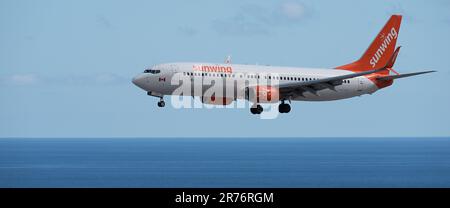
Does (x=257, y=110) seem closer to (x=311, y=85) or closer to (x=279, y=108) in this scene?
(x=279, y=108)

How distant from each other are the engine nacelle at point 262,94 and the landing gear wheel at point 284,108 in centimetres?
454

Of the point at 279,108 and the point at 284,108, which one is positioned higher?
the point at 279,108

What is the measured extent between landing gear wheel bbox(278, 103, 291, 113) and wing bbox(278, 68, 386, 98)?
1682mm

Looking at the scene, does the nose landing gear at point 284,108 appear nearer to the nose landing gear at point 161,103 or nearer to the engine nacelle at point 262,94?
the engine nacelle at point 262,94

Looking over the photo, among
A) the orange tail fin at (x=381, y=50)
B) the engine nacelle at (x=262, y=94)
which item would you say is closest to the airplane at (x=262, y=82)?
the engine nacelle at (x=262, y=94)

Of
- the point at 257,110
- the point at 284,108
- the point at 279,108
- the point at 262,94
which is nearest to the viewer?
the point at 262,94

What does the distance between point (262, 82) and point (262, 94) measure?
6.16 ft

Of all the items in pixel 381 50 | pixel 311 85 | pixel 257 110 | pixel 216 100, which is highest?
pixel 381 50

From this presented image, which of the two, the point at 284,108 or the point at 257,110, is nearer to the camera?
the point at 257,110

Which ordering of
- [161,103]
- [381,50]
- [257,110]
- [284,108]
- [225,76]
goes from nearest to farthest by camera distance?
[161,103] → [225,76] → [257,110] → [284,108] → [381,50]

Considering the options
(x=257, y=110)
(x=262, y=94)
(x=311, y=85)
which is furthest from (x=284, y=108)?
(x=262, y=94)

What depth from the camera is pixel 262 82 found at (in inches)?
3086
